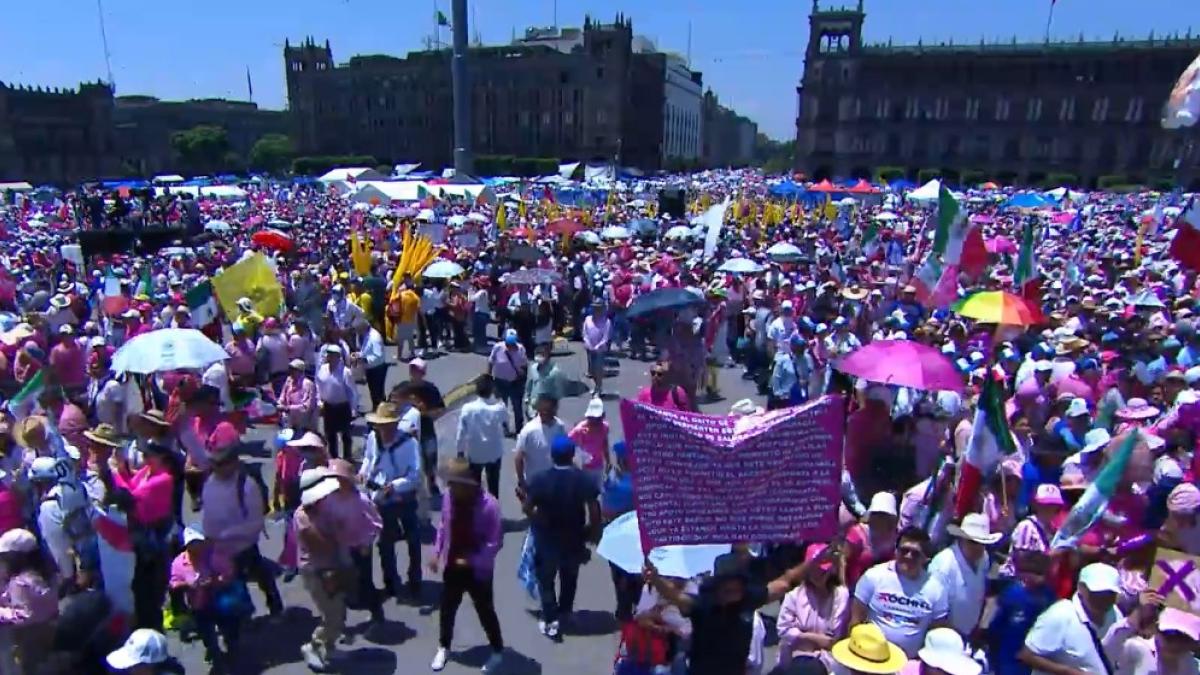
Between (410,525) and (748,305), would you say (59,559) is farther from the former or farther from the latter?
(748,305)

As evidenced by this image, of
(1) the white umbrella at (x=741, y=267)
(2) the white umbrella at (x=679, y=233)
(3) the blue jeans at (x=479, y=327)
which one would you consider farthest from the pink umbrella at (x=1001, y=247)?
(3) the blue jeans at (x=479, y=327)

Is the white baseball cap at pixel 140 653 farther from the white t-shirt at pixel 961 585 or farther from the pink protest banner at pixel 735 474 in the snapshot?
the white t-shirt at pixel 961 585

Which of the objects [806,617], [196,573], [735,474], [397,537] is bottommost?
[397,537]

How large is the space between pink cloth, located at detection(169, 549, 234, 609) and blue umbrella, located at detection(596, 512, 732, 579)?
2.12m

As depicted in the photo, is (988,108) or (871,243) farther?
(988,108)

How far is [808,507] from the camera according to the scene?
410 cm

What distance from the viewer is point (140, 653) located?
3.44 m

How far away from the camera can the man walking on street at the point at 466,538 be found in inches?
188

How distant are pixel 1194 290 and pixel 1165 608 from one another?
493 inches

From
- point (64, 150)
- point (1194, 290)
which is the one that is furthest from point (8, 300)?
point (64, 150)

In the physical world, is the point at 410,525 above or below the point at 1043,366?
below

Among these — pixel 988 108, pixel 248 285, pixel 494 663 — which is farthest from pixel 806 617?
pixel 988 108

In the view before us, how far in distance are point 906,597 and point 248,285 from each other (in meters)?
8.47

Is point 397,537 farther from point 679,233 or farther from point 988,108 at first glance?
point 988,108
